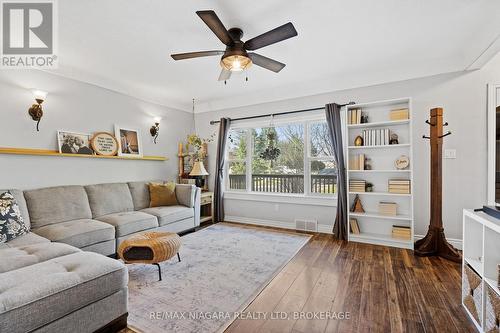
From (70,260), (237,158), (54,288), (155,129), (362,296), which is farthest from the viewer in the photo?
(237,158)

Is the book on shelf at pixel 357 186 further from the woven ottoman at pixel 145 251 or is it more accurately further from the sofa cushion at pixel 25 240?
the sofa cushion at pixel 25 240

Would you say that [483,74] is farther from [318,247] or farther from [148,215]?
[148,215]

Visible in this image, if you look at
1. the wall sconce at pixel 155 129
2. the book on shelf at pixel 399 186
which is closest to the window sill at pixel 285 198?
the book on shelf at pixel 399 186

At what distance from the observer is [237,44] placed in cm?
216

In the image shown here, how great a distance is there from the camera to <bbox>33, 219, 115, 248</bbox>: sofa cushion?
2.40 metres

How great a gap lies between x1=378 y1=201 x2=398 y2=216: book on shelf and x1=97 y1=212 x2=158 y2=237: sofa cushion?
3.33 m

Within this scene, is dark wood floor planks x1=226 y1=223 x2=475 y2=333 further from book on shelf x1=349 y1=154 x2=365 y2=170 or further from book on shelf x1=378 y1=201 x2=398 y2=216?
book on shelf x1=349 y1=154 x2=365 y2=170

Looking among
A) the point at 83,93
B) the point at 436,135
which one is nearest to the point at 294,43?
the point at 436,135

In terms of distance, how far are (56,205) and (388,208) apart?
4485 mm

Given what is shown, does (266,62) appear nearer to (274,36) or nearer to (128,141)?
(274,36)

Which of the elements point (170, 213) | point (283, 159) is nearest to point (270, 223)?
point (283, 159)

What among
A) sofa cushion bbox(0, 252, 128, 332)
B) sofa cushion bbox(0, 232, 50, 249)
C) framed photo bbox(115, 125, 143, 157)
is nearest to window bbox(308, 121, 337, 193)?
framed photo bbox(115, 125, 143, 157)

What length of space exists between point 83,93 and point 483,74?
5551 mm

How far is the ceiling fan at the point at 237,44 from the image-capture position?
71.4 inches
